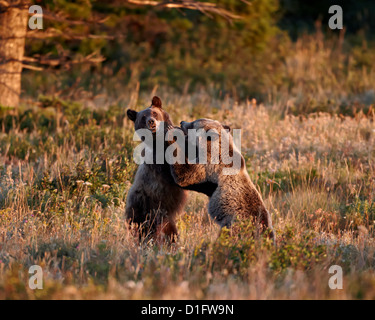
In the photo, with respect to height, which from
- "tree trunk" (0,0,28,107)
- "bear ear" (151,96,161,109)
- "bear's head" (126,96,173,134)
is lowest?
"bear's head" (126,96,173,134)

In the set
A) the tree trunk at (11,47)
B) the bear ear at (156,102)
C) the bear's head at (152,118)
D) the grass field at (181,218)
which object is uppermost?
the tree trunk at (11,47)

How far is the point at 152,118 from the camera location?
5691mm

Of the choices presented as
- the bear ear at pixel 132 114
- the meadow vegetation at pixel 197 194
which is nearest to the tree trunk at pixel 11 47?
the meadow vegetation at pixel 197 194

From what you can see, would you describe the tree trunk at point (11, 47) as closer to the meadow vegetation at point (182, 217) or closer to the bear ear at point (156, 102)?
the meadow vegetation at point (182, 217)

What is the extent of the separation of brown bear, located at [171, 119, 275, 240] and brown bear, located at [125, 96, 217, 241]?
0.37 metres

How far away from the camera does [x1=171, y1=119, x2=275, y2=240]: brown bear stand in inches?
205

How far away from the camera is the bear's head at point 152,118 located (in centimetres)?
566

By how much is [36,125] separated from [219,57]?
27.1ft

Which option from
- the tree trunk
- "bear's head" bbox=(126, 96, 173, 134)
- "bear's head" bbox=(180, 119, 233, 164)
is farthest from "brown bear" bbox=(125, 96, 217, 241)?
the tree trunk

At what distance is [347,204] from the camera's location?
7320mm

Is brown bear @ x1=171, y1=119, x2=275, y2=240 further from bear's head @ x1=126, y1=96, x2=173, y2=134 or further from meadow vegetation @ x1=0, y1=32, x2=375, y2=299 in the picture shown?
bear's head @ x1=126, y1=96, x2=173, y2=134

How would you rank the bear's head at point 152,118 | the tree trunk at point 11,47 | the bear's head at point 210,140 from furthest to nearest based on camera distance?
the tree trunk at point 11,47
the bear's head at point 152,118
the bear's head at point 210,140

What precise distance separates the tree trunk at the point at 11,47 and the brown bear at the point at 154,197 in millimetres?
5929
